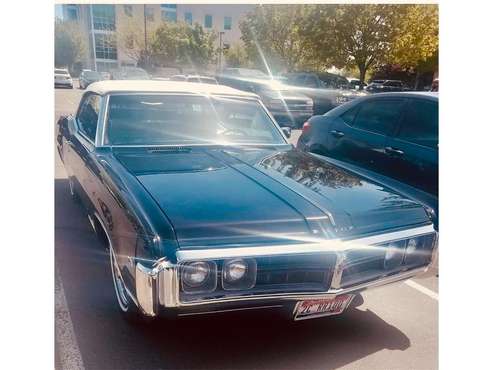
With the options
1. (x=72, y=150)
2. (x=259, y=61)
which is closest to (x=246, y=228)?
(x=72, y=150)

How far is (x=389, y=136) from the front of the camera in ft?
12.9

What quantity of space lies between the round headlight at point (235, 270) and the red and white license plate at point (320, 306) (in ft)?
1.16

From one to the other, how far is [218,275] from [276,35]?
437 centimetres

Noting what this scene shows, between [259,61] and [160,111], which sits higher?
[259,61]

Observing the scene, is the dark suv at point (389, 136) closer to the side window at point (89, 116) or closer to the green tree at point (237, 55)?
the side window at point (89, 116)

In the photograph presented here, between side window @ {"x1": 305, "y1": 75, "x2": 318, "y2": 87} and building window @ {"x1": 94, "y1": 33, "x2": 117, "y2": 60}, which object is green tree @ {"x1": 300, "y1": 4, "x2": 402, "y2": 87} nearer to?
building window @ {"x1": 94, "y1": 33, "x2": 117, "y2": 60}

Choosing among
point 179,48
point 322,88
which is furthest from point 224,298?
point 322,88

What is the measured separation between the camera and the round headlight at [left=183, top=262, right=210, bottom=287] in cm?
170

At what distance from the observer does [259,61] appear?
7.52m

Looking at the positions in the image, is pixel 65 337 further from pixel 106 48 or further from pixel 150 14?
pixel 106 48

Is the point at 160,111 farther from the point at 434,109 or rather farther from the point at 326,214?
the point at 434,109

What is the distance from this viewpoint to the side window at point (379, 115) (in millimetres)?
3979

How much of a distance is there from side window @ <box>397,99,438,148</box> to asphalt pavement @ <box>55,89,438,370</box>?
1.58m

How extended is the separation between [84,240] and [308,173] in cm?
201
